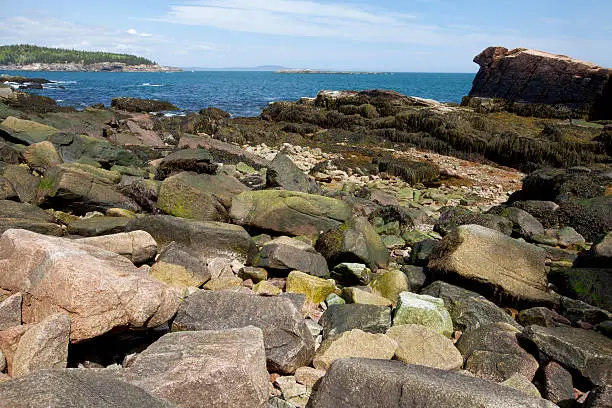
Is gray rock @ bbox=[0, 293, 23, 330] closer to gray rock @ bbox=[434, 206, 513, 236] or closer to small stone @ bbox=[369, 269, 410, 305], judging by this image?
small stone @ bbox=[369, 269, 410, 305]

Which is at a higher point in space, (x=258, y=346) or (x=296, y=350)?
(x=258, y=346)

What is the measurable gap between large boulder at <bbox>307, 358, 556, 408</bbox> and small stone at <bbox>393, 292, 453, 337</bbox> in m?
2.01

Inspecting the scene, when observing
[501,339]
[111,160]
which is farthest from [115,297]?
[111,160]

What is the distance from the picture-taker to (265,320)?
16.1 feet

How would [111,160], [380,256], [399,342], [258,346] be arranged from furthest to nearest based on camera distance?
1. [111,160]
2. [380,256]
3. [399,342]
4. [258,346]

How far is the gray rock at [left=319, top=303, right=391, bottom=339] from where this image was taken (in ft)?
18.3

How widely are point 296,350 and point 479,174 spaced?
17045 millimetres

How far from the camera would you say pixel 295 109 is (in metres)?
34.4

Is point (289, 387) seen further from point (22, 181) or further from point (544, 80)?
point (544, 80)

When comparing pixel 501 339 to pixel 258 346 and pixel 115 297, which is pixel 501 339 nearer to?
pixel 258 346

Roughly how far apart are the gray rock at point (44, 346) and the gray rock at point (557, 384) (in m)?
4.65

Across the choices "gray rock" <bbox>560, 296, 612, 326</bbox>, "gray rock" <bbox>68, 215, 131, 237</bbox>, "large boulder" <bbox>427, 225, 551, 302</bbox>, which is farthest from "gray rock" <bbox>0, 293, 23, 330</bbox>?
"gray rock" <bbox>560, 296, 612, 326</bbox>

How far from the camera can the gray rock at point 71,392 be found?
8.05ft

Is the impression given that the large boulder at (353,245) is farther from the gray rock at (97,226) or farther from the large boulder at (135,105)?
the large boulder at (135,105)
